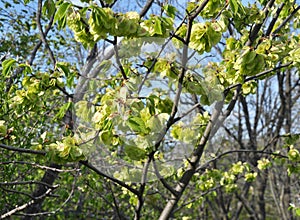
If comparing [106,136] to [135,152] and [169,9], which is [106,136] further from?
Answer: [169,9]

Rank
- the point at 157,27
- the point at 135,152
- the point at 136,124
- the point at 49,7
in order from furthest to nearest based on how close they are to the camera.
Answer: the point at 135,152, the point at 49,7, the point at 157,27, the point at 136,124

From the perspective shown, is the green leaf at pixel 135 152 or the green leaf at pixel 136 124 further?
the green leaf at pixel 135 152

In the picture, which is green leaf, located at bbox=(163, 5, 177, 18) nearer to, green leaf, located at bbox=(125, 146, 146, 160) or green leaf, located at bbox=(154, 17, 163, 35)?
green leaf, located at bbox=(154, 17, 163, 35)

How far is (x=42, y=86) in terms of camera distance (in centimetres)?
184

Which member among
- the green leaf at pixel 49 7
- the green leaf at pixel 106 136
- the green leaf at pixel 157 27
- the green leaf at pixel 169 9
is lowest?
the green leaf at pixel 106 136

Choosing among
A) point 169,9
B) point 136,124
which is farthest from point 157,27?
point 136,124

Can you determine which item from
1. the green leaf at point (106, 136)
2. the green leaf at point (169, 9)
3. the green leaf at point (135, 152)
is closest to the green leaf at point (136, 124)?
the green leaf at point (106, 136)

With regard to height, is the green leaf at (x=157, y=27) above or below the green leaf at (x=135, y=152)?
above

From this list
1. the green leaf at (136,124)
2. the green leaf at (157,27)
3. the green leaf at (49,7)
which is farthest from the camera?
the green leaf at (49,7)

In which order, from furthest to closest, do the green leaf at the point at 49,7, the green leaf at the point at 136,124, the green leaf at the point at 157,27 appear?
the green leaf at the point at 49,7, the green leaf at the point at 157,27, the green leaf at the point at 136,124

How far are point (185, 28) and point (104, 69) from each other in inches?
18.2

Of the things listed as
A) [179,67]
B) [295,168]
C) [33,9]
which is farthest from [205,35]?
[33,9]

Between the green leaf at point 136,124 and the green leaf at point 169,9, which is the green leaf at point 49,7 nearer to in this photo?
the green leaf at point 169,9

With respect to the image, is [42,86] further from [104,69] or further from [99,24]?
[99,24]
